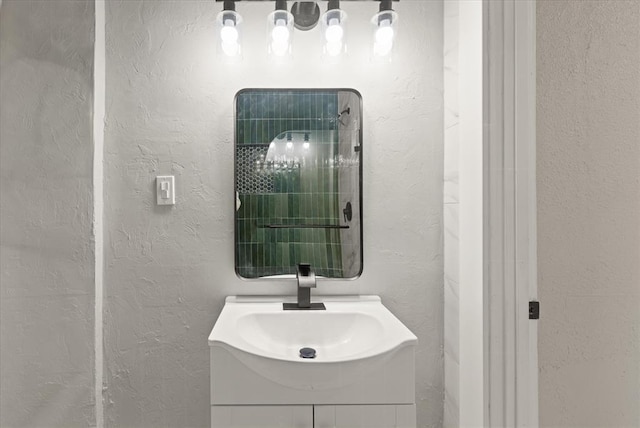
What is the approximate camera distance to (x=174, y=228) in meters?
1.48

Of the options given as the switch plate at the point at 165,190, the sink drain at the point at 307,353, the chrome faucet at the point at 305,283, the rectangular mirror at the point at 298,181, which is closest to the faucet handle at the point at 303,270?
the chrome faucet at the point at 305,283

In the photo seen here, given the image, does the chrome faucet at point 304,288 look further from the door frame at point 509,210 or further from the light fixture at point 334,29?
the light fixture at point 334,29

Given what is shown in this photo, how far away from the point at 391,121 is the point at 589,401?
40.5 inches

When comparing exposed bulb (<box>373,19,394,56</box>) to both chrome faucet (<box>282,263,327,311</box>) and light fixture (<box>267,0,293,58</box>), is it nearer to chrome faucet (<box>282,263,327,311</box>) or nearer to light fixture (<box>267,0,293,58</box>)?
light fixture (<box>267,0,293,58</box>)

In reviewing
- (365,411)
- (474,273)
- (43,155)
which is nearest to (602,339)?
(474,273)

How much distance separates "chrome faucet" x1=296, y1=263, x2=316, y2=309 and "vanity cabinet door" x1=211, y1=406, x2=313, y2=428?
1.21 ft

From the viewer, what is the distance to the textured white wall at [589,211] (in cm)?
123

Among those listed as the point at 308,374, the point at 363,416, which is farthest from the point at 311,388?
the point at 363,416

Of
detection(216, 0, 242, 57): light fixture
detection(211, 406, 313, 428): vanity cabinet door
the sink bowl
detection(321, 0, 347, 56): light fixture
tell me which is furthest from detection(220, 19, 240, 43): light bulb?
detection(211, 406, 313, 428): vanity cabinet door

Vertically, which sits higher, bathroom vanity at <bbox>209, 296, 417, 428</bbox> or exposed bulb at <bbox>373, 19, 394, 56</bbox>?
exposed bulb at <bbox>373, 19, 394, 56</bbox>

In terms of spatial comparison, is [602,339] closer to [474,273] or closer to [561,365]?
[561,365]

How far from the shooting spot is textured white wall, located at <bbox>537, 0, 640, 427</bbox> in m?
1.23

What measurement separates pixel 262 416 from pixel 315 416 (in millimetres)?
128

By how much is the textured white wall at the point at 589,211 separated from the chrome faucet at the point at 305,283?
26.2 inches
